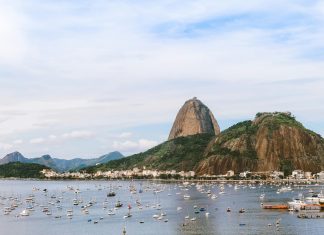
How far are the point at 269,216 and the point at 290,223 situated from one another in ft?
46.7

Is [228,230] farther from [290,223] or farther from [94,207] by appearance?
[94,207]

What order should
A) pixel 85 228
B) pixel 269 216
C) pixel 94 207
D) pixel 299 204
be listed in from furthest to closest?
1. pixel 94 207
2. pixel 299 204
3. pixel 269 216
4. pixel 85 228

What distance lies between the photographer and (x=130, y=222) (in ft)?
419

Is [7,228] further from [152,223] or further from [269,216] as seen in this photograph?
[269,216]

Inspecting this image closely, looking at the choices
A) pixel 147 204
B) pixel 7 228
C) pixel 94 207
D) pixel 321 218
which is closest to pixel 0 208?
pixel 94 207

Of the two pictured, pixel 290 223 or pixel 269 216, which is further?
pixel 269 216

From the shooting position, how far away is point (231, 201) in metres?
181

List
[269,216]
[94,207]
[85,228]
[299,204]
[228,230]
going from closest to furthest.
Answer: [228,230]
[85,228]
[269,216]
[299,204]
[94,207]

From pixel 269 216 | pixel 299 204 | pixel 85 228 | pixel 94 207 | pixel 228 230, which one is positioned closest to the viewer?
pixel 228 230

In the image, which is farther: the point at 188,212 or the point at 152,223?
the point at 188,212

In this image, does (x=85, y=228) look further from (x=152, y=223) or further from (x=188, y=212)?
(x=188, y=212)

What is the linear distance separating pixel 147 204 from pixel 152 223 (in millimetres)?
50104

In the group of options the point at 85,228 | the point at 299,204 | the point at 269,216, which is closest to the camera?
the point at 85,228

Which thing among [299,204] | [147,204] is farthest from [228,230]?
[147,204]
